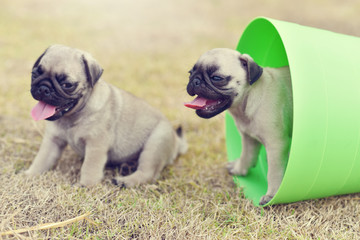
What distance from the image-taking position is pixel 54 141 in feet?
13.3

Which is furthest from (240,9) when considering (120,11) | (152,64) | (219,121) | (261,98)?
(261,98)

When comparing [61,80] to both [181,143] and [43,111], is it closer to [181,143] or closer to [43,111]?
[43,111]

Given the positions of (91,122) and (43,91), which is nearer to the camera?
(43,91)

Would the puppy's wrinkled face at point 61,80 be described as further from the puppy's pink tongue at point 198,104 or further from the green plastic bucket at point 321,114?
the green plastic bucket at point 321,114

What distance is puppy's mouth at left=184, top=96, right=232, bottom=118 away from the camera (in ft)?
11.6

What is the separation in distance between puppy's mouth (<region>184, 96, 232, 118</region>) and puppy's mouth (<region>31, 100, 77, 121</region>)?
113cm

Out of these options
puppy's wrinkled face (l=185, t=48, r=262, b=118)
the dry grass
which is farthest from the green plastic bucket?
puppy's wrinkled face (l=185, t=48, r=262, b=118)

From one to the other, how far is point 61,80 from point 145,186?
1.38m

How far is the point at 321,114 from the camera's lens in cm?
314

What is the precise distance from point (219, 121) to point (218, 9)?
329 inches

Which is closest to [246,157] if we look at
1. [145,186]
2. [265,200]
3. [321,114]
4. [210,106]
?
[265,200]

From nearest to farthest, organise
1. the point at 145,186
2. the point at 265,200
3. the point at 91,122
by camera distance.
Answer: the point at 265,200
the point at 91,122
the point at 145,186

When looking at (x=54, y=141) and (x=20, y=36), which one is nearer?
(x=54, y=141)

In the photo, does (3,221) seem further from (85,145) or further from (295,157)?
(295,157)
